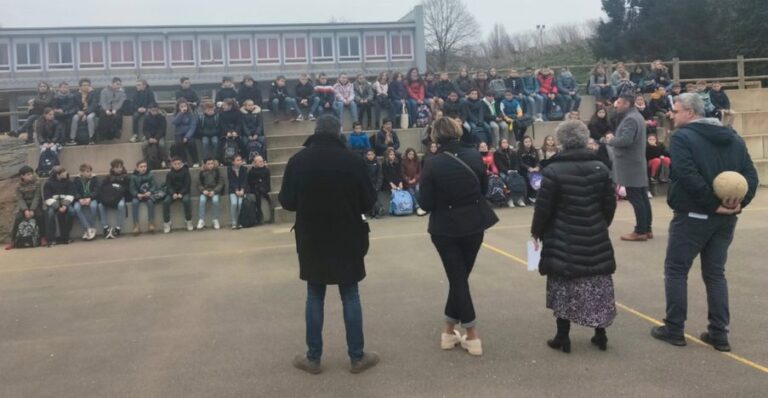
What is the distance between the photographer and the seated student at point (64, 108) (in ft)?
Result: 42.8

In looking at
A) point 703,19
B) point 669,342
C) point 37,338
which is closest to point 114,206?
point 37,338

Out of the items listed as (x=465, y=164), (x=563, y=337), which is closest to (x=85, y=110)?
(x=465, y=164)

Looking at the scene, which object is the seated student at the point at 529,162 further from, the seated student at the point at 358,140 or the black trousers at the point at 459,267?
the black trousers at the point at 459,267

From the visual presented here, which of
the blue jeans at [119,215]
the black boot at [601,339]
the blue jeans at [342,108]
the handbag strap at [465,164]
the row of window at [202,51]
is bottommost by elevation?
the black boot at [601,339]

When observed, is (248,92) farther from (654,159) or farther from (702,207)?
(702,207)

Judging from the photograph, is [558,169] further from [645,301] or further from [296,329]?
[296,329]

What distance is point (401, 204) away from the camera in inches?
488

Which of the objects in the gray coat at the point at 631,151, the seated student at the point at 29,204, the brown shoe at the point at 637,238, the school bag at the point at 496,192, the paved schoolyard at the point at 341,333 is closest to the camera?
the paved schoolyard at the point at 341,333

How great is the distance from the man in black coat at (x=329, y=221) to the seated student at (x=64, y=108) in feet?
35.1

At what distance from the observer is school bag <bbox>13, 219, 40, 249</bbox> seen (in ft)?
34.8

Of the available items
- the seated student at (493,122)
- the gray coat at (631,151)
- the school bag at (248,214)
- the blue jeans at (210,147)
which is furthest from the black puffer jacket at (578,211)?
the seated student at (493,122)

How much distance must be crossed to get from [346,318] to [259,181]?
8.33m

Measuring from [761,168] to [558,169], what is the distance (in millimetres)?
13382

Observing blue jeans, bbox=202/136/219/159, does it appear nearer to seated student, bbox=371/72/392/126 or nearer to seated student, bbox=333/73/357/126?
seated student, bbox=333/73/357/126
